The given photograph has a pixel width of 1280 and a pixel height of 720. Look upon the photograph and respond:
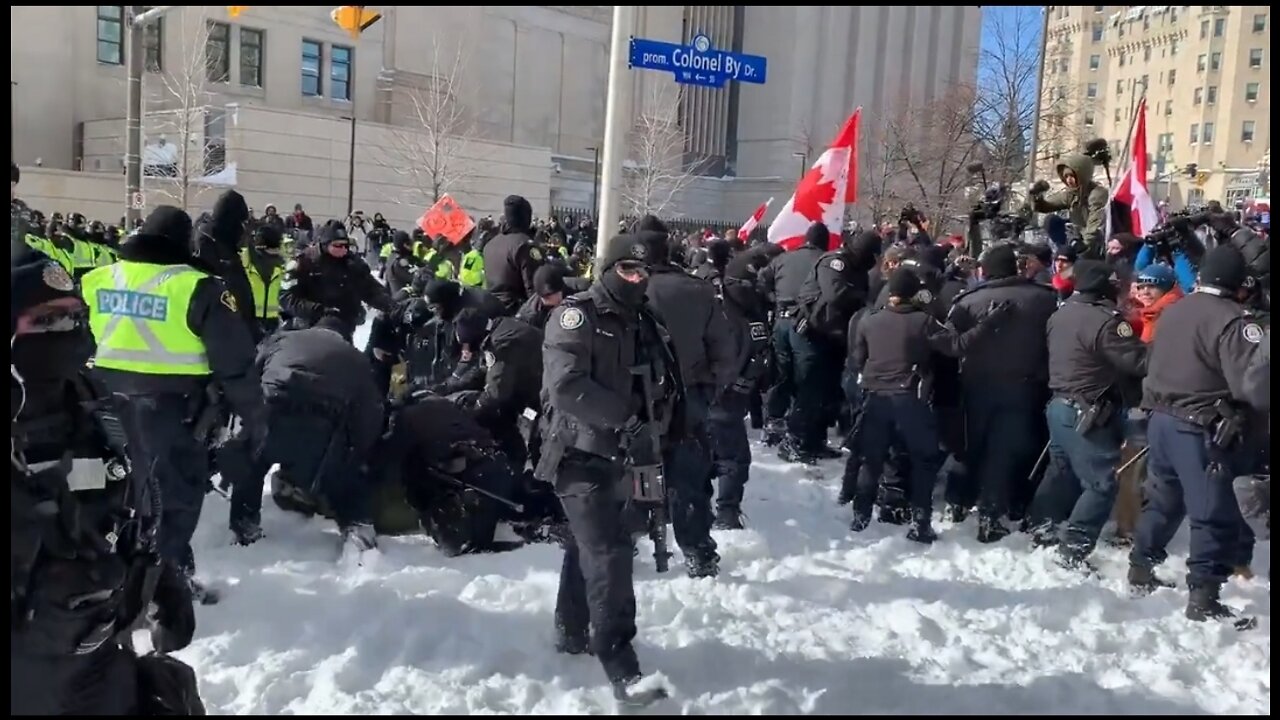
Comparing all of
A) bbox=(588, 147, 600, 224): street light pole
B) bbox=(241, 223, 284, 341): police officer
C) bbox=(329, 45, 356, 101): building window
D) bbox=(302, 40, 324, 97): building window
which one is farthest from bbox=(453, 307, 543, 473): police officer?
bbox=(329, 45, 356, 101): building window

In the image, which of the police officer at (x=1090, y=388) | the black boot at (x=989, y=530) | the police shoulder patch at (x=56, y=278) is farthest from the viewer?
the black boot at (x=989, y=530)

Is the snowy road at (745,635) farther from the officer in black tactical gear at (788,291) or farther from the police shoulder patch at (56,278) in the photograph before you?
the officer in black tactical gear at (788,291)

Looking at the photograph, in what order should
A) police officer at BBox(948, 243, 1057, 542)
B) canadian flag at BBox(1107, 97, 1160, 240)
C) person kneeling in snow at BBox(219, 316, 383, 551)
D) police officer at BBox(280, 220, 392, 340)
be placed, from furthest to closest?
canadian flag at BBox(1107, 97, 1160, 240)
police officer at BBox(280, 220, 392, 340)
police officer at BBox(948, 243, 1057, 542)
person kneeling in snow at BBox(219, 316, 383, 551)

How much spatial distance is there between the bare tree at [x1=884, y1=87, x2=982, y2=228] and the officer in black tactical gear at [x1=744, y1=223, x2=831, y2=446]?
897cm

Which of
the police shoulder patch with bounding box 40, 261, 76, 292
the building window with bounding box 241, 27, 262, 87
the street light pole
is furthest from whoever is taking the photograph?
the street light pole

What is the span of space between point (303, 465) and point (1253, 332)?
527 centimetres

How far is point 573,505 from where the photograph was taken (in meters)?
4.47

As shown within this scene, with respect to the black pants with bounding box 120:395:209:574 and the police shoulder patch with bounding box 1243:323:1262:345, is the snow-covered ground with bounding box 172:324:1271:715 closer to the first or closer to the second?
the black pants with bounding box 120:395:209:574

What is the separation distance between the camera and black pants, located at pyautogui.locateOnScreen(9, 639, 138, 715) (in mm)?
2754

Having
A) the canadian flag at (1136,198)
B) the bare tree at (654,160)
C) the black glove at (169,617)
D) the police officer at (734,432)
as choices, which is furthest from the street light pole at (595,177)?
the black glove at (169,617)

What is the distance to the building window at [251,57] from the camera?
40.6 meters

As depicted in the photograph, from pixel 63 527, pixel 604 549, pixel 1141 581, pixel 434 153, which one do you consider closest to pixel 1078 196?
pixel 1141 581

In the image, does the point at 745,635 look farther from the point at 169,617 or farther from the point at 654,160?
the point at 654,160

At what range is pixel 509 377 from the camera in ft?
21.2
